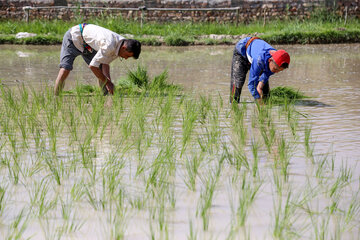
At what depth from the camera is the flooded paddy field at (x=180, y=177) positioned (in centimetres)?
255

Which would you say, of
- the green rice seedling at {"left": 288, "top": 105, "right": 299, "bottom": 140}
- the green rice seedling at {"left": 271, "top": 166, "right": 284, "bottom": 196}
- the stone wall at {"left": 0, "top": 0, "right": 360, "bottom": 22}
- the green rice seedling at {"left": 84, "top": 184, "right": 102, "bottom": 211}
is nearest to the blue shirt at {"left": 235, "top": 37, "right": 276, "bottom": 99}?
the green rice seedling at {"left": 288, "top": 105, "right": 299, "bottom": 140}

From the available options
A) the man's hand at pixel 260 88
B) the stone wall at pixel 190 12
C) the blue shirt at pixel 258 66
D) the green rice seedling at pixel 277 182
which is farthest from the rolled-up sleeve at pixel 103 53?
the stone wall at pixel 190 12

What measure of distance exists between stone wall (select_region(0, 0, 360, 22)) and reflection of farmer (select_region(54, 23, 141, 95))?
35.8 ft

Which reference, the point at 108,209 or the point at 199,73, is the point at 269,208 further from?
the point at 199,73

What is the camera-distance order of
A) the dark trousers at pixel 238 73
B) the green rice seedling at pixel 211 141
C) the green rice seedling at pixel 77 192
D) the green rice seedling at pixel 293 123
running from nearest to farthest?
1. the green rice seedling at pixel 77 192
2. the green rice seedling at pixel 211 141
3. the green rice seedling at pixel 293 123
4. the dark trousers at pixel 238 73

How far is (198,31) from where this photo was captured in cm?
1509

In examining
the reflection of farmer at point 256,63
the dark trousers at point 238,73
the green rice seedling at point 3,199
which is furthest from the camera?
the dark trousers at point 238,73

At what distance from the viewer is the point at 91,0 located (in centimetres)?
1703

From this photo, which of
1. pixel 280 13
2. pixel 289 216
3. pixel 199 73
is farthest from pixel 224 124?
pixel 280 13

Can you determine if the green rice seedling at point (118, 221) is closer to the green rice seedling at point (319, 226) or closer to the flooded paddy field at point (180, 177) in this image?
the flooded paddy field at point (180, 177)

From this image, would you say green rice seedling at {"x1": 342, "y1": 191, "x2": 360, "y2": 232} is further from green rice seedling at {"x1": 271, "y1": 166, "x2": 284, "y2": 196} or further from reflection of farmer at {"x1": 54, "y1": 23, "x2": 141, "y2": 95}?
reflection of farmer at {"x1": 54, "y1": 23, "x2": 141, "y2": 95}

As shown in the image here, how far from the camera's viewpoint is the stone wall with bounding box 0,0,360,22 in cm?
1677

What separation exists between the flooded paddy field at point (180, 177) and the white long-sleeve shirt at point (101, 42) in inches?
22.2

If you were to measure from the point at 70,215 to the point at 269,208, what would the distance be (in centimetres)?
98
